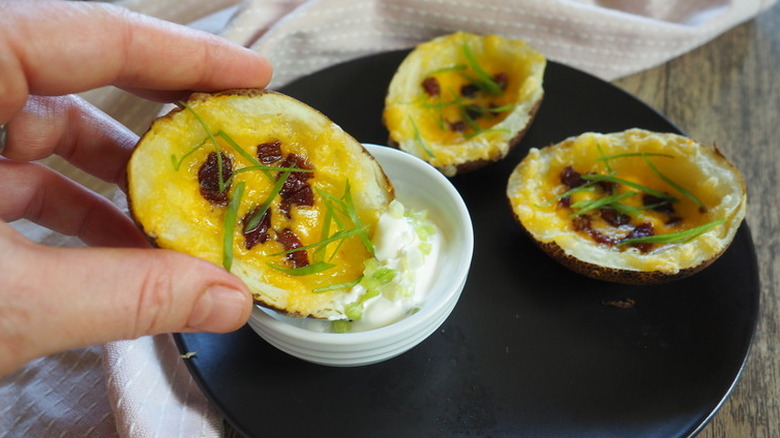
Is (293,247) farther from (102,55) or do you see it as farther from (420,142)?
(420,142)

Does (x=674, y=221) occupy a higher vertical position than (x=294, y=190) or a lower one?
lower

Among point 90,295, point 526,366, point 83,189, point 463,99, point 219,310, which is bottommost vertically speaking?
point 526,366

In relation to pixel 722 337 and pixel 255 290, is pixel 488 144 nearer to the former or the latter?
pixel 722 337

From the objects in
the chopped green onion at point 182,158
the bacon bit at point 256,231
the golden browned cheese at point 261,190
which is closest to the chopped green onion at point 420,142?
the golden browned cheese at point 261,190

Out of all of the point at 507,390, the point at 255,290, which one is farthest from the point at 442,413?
the point at 255,290

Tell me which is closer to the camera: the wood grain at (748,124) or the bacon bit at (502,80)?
the wood grain at (748,124)

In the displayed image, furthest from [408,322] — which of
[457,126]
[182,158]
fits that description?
[457,126]

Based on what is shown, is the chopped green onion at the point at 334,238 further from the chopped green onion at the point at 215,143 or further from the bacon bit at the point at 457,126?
the bacon bit at the point at 457,126
